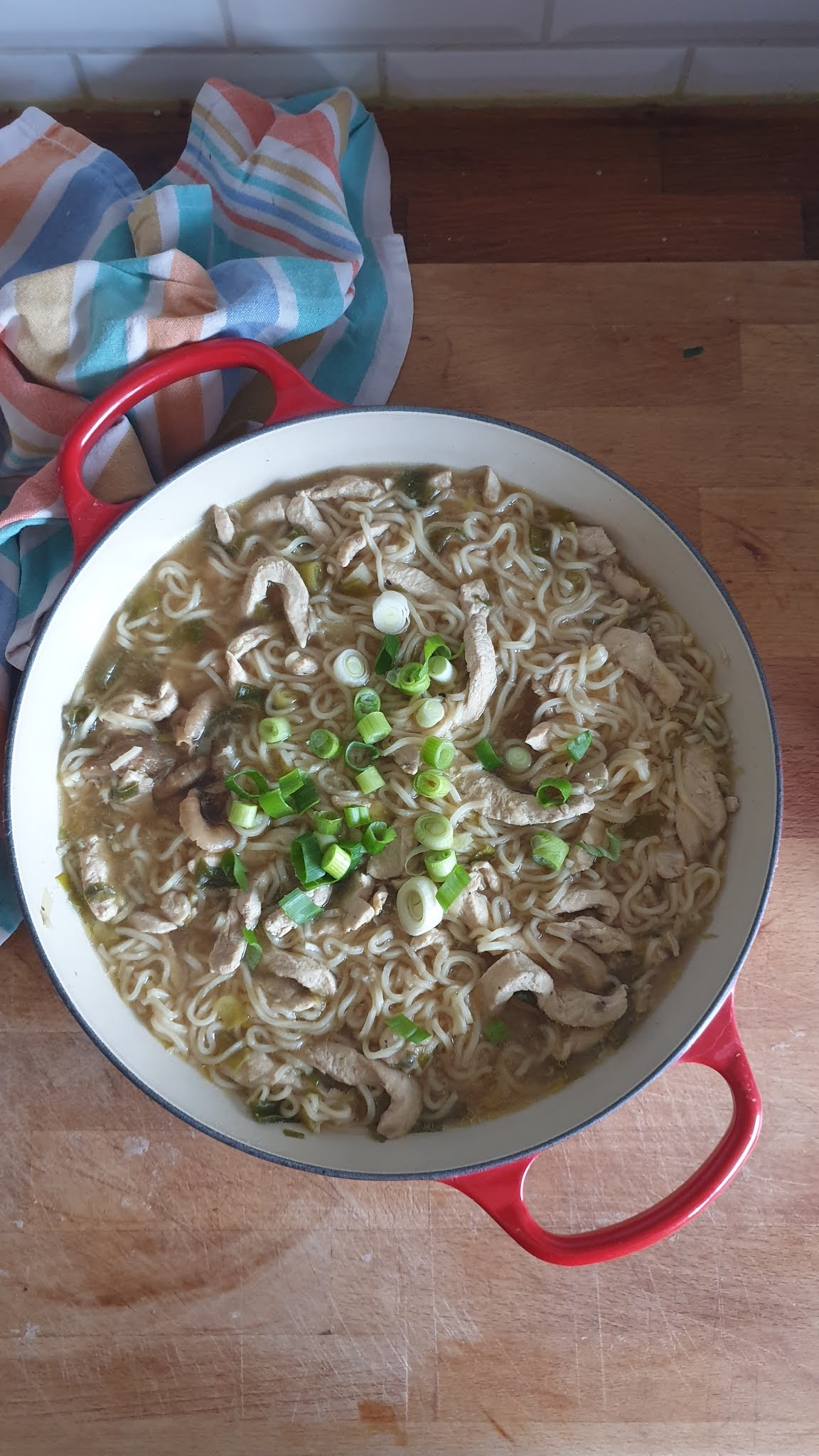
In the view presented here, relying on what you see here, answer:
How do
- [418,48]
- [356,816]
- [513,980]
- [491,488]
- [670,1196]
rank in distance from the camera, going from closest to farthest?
[670,1196]
[513,980]
[356,816]
[491,488]
[418,48]

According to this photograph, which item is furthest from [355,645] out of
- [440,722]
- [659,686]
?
[659,686]

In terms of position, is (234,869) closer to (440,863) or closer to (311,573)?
(440,863)

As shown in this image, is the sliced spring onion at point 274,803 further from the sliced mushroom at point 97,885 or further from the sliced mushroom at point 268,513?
the sliced mushroom at point 268,513

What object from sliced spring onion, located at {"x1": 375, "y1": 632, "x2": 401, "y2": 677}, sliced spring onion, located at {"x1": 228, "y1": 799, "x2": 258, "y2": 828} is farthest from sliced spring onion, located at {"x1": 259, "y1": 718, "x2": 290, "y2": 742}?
sliced spring onion, located at {"x1": 375, "y1": 632, "x2": 401, "y2": 677}

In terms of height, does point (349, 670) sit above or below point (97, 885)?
above

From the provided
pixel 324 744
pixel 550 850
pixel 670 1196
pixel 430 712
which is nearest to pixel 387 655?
pixel 430 712

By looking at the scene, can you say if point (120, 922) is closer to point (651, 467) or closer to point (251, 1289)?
point (251, 1289)

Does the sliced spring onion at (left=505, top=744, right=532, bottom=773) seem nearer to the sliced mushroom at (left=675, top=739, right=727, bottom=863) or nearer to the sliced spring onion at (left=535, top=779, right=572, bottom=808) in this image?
the sliced spring onion at (left=535, top=779, right=572, bottom=808)
